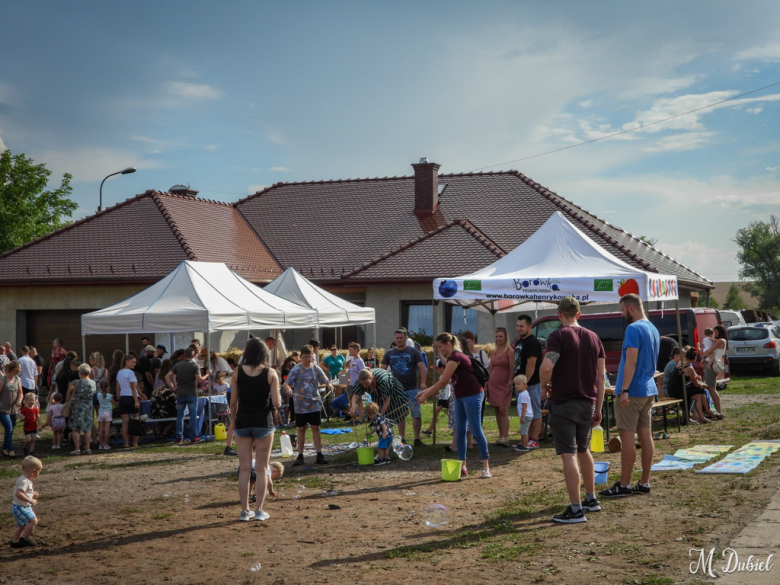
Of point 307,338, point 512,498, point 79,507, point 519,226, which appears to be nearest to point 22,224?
point 307,338

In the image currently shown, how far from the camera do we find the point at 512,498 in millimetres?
7961

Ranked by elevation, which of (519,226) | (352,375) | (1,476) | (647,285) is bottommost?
(1,476)

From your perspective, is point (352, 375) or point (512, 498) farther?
point (352, 375)

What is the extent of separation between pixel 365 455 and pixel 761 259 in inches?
3662

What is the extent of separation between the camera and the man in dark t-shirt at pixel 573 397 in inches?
266

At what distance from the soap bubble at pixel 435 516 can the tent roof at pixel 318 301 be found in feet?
34.0

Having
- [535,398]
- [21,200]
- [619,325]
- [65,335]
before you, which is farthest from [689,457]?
[21,200]

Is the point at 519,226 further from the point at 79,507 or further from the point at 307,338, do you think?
the point at 79,507

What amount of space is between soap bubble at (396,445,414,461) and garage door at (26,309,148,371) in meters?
15.8

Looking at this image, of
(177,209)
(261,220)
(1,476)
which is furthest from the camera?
(261,220)

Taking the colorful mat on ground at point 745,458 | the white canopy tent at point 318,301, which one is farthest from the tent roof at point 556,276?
the white canopy tent at point 318,301

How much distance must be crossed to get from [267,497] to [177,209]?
21.0m

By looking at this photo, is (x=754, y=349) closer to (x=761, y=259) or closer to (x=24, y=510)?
(x=24, y=510)

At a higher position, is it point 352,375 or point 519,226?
point 519,226
